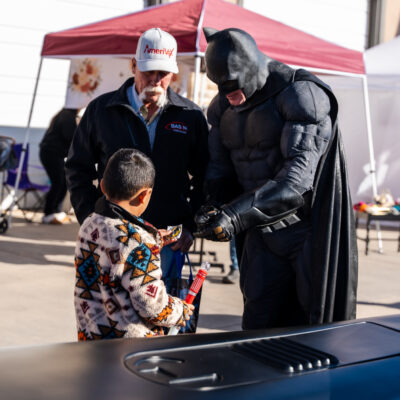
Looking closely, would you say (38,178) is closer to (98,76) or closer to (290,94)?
(98,76)

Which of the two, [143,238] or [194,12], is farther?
[194,12]

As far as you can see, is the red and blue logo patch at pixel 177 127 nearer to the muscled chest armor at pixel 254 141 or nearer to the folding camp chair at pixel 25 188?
the muscled chest armor at pixel 254 141

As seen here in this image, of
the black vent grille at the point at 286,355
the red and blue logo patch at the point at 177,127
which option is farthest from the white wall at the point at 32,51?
the black vent grille at the point at 286,355

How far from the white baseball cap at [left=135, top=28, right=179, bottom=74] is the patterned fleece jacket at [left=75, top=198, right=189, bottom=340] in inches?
32.1

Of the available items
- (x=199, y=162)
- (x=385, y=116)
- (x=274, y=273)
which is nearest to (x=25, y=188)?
(x=385, y=116)

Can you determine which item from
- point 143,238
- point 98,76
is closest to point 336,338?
point 143,238

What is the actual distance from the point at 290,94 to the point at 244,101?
19 centimetres

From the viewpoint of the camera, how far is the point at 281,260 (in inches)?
119

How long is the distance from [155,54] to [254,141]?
22.3 inches

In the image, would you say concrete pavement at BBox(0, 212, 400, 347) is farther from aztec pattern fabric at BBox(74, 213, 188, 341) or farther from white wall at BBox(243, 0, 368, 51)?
white wall at BBox(243, 0, 368, 51)

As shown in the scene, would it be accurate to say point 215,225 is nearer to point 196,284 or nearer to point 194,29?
point 196,284

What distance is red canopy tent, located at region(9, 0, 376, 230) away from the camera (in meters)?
6.97

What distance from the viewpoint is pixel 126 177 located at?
7.93 feet

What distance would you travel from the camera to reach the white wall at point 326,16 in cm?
1255
